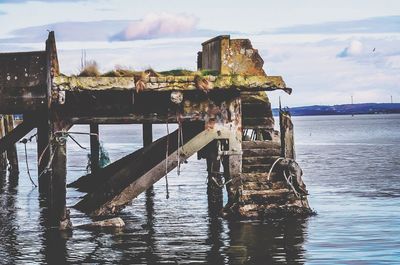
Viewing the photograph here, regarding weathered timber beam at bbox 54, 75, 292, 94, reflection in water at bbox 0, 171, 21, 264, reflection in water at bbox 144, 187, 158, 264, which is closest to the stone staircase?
weathered timber beam at bbox 54, 75, 292, 94

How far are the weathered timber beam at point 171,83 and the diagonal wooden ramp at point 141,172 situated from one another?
43.7 inches

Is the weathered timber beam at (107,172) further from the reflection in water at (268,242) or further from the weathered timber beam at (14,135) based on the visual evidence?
the reflection in water at (268,242)

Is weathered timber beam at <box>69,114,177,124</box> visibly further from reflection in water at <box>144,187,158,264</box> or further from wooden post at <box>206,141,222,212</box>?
reflection in water at <box>144,187,158,264</box>

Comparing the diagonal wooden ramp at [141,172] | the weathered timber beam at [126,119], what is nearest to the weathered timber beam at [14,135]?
the diagonal wooden ramp at [141,172]

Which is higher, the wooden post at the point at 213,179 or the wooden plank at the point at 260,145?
the wooden plank at the point at 260,145

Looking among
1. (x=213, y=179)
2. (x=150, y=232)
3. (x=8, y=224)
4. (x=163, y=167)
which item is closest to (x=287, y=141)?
(x=213, y=179)

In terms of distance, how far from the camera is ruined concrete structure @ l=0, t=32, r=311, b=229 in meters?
18.1

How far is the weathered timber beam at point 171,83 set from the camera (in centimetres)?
1822

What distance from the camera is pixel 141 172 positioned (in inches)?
846

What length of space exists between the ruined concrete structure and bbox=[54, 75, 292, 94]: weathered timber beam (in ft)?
0.06

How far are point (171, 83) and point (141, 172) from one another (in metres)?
3.60

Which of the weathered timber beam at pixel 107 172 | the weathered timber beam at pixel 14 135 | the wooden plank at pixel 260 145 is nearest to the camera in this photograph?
the wooden plank at pixel 260 145

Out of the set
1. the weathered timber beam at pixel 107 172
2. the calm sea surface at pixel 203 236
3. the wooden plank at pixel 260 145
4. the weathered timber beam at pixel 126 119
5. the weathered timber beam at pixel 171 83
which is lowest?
the calm sea surface at pixel 203 236

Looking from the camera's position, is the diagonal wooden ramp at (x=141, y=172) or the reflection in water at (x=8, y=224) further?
the diagonal wooden ramp at (x=141, y=172)
